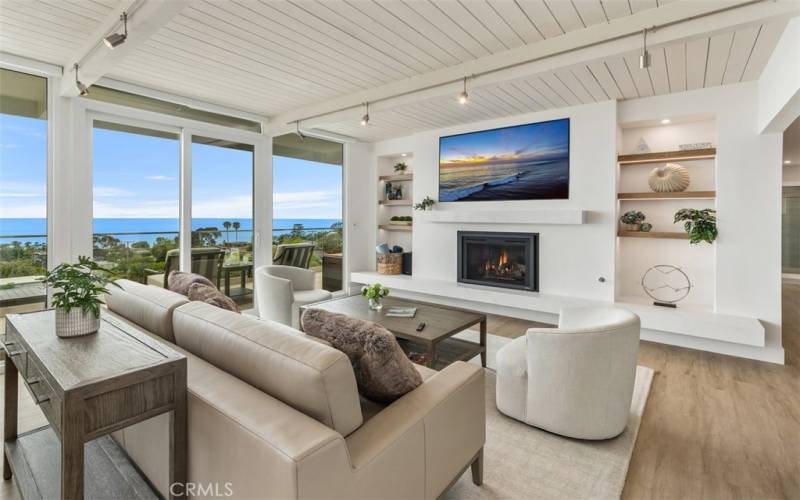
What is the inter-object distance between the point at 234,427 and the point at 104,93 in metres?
4.04

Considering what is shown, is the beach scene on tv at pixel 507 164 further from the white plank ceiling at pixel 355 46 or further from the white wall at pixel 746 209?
the white wall at pixel 746 209

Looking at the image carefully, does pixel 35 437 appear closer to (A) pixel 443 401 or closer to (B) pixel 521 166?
(A) pixel 443 401

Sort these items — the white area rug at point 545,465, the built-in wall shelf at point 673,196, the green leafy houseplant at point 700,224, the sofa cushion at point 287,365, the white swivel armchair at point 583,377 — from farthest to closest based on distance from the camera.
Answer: the built-in wall shelf at point 673,196, the green leafy houseplant at point 700,224, the white swivel armchair at point 583,377, the white area rug at point 545,465, the sofa cushion at point 287,365

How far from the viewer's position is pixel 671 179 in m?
4.16

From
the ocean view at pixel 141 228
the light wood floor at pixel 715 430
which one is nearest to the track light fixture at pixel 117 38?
the ocean view at pixel 141 228

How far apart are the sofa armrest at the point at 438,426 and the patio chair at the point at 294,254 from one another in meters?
4.11

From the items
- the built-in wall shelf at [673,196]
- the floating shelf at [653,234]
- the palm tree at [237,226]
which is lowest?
the floating shelf at [653,234]

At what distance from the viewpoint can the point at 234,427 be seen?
1169 mm

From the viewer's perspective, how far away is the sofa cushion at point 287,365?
1.25 m

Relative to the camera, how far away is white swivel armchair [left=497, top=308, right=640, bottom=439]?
2170 mm

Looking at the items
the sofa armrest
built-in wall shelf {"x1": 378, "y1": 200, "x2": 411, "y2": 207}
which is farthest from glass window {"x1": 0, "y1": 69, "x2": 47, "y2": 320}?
built-in wall shelf {"x1": 378, "y1": 200, "x2": 411, "y2": 207}

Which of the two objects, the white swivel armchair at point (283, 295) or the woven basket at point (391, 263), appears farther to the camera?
the woven basket at point (391, 263)

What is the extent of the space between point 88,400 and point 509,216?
4455 millimetres

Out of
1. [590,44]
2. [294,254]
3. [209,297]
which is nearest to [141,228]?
[294,254]
